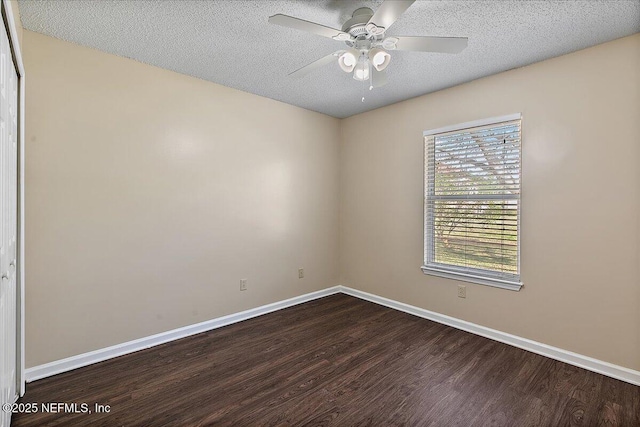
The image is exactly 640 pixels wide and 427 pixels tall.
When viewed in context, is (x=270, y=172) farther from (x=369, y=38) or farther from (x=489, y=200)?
(x=489, y=200)

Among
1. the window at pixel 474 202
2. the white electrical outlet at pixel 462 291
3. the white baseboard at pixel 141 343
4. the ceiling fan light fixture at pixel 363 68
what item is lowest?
the white baseboard at pixel 141 343

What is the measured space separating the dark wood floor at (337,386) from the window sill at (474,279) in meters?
0.52

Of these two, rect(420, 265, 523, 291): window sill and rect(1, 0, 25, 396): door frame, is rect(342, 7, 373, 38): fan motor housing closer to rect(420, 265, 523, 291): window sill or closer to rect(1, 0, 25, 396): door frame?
rect(1, 0, 25, 396): door frame

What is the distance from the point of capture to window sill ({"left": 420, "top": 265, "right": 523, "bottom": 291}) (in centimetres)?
276

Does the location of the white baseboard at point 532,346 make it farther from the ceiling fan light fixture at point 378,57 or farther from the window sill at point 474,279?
the ceiling fan light fixture at point 378,57

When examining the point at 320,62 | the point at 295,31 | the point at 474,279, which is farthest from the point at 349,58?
the point at 474,279

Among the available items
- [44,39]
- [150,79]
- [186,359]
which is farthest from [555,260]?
[44,39]

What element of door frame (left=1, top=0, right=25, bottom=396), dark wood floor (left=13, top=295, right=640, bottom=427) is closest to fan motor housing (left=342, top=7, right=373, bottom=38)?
door frame (left=1, top=0, right=25, bottom=396)

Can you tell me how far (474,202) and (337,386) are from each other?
2107 mm

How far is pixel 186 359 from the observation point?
2.49 m

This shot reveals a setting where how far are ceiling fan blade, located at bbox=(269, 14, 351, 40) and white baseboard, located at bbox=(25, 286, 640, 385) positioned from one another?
105 inches

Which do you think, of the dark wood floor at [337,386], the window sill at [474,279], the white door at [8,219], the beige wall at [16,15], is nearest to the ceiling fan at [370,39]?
the white door at [8,219]

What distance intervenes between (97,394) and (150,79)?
2452 millimetres

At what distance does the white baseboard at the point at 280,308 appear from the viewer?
87.0 inches
